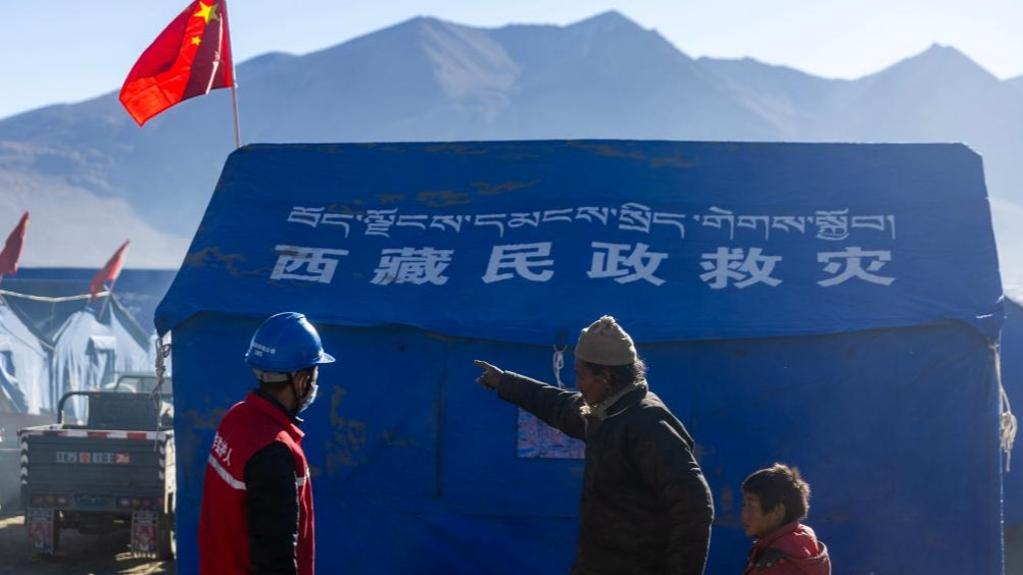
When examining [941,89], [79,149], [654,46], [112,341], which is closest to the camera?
[112,341]

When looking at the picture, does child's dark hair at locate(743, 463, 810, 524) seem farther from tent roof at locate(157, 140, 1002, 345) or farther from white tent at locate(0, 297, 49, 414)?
white tent at locate(0, 297, 49, 414)

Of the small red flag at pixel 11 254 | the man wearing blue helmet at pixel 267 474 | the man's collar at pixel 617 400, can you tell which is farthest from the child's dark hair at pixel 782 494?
the small red flag at pixel 11 254

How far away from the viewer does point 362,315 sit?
6582 mm

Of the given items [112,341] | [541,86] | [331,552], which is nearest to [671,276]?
[331,552]

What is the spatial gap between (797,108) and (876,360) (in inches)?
6104


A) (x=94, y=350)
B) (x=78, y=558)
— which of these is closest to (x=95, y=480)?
(x=78, y=558)

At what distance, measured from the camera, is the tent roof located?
21.2 feet

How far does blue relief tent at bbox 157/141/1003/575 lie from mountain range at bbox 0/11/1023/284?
250 feet

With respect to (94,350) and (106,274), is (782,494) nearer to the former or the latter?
(106,274)

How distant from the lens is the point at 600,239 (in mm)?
7020

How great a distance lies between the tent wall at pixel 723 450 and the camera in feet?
20.9

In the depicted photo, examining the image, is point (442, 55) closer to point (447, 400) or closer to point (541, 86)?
point (541, 86)

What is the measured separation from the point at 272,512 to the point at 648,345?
3774 millimetres

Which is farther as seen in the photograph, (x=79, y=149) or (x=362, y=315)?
(x=79, y=149)
